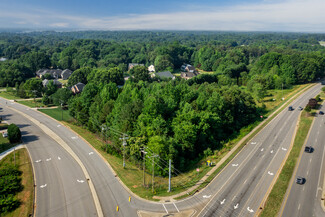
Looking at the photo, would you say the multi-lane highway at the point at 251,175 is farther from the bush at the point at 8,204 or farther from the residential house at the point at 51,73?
the residential house at the point at 51,73

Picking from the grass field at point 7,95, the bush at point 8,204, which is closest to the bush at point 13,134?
the bush at point 8,204

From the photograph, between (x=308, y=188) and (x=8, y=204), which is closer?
(x=8, y=204)

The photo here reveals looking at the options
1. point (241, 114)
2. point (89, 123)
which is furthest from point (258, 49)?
point (89, 123)

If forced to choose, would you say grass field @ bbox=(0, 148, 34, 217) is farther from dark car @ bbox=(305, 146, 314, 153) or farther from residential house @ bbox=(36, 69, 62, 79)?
residential house @ bbox=(36, 69, 62, 79)

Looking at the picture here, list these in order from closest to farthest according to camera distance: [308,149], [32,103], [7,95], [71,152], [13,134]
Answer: [308,149], [71,152], [13,134], [32,103], [7,95]

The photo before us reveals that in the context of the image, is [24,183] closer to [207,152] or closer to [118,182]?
[118,182]

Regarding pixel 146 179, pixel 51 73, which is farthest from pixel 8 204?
pixel 51 73
